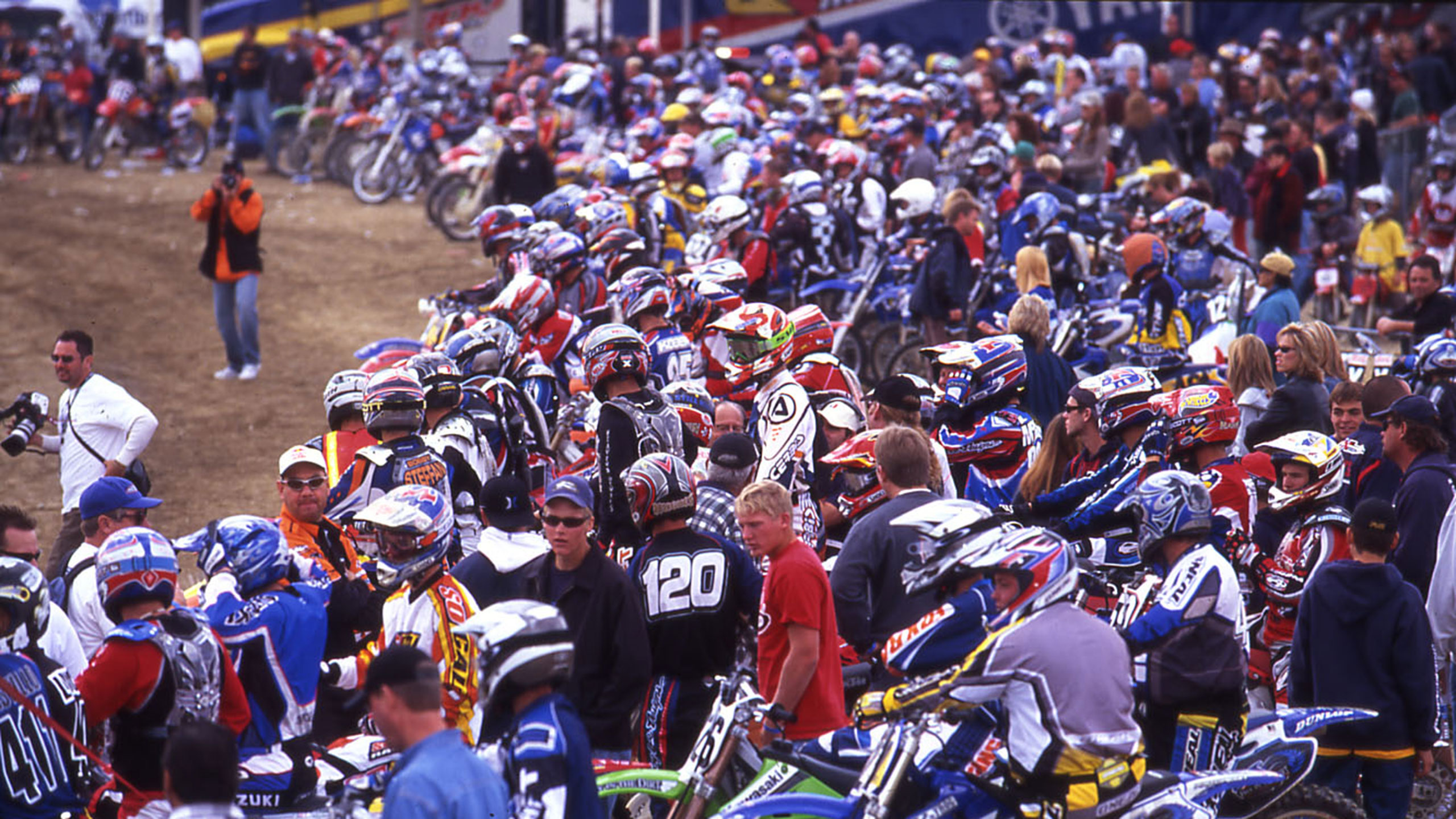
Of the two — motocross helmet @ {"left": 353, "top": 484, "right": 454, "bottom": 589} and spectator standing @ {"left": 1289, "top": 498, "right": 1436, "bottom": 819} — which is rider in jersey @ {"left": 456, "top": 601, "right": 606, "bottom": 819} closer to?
motocross helmet @ {"left": 353, "top": 484, "right": 454, "bottom": 589}

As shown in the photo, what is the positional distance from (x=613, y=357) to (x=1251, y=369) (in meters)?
4.30

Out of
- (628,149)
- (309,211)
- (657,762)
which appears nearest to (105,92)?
(309,211)

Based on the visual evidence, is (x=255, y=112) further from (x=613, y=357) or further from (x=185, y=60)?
(x=613, y=357)

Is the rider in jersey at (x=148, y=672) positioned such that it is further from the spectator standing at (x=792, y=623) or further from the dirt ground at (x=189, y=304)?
the dirt ground at (x=189, y=304)

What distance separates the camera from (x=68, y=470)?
33.4 feet

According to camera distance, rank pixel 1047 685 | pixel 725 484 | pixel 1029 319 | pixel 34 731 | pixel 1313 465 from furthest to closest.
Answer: pixel 1029 319, pixel 725 484, pixel 1313 465, pixel 34 731, pixel 1047 685

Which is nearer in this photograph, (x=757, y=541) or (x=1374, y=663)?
(x=757, y=541)

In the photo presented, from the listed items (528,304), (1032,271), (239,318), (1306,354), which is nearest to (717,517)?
(1306,354)

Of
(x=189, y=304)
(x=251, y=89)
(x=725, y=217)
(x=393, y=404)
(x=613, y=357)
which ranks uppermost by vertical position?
(x=251, y=89)

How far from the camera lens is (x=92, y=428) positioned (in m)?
10.1

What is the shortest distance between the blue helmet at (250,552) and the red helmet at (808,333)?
4554 millimetres

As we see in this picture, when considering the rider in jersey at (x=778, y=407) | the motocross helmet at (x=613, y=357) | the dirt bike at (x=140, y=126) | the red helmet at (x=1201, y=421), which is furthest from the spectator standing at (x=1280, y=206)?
the dirt bike at (x=140, y=126)

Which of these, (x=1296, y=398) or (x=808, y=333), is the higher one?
(x=808, y=333)

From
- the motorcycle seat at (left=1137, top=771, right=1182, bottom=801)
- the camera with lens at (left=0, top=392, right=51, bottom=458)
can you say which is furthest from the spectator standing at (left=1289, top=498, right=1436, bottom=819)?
the camera with lens at (left=0, top=392, right=51, bottom=458)
